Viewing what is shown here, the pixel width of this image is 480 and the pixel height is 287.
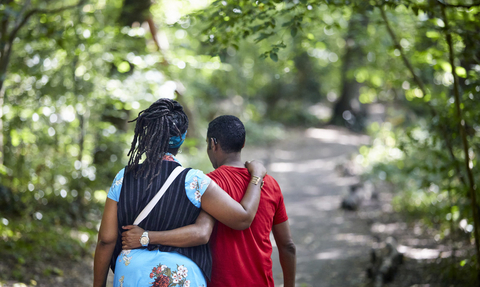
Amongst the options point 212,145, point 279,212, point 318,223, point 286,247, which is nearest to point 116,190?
point 212,145

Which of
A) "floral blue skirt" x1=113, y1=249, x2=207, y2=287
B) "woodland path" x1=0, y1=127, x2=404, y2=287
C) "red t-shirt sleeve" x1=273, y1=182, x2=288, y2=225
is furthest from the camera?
"woodland path" x1=0, y1=127, x2=404, y2=287

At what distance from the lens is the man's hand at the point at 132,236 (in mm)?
2079

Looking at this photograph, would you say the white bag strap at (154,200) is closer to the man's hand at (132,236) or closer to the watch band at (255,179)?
the man's hand at (132,236)

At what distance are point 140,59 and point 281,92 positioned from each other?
21033 mm

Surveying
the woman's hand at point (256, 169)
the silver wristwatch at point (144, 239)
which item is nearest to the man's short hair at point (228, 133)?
the woman's hand at point (256, 169)

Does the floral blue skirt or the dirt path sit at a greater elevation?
the floral blue skirt

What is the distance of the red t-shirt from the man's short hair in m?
0.13

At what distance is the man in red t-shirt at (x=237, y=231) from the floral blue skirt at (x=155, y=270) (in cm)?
21

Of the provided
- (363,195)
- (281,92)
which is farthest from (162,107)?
(281,92)

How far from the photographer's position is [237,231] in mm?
2289

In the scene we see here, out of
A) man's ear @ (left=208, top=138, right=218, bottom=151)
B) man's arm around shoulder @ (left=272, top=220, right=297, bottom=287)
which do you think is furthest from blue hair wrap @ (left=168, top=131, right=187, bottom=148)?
man's arm around shoulder @ (left=272, top=220, right=297, bottom=287)

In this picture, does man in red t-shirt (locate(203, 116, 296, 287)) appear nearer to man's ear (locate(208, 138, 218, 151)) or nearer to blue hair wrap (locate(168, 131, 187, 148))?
man's ear (locate(208, 138, 218, 151))

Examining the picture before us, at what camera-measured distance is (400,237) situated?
276 inches

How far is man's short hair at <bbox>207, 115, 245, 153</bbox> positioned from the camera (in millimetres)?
2418
